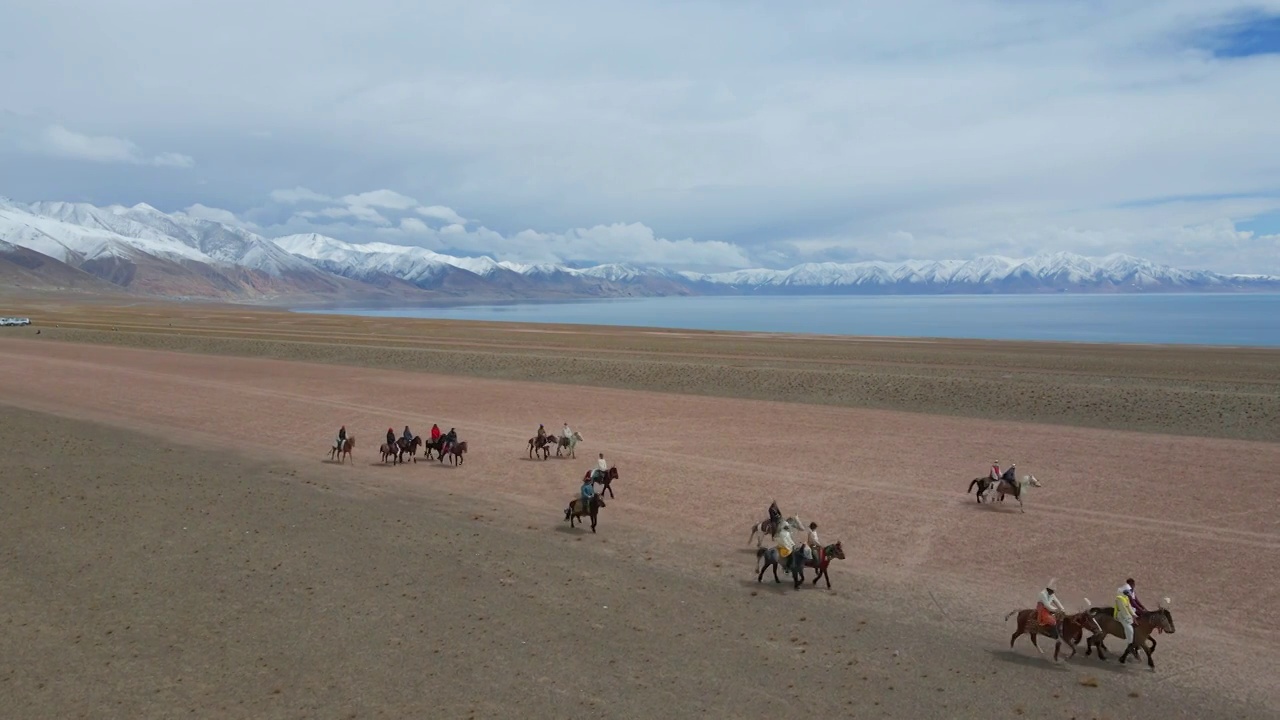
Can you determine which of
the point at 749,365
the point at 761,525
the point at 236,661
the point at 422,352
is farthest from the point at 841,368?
the point at 236,661

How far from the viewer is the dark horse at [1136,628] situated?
1166 cm

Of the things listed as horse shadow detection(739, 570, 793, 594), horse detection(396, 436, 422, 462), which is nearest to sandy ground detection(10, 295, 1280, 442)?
horse detection(396, 436, 422, 462)

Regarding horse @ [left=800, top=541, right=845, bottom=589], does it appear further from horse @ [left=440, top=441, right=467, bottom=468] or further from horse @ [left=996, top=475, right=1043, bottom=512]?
horse @ [left=440, top=441, right=467, bottom=468]

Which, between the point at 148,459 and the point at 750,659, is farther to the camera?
the point at 148,459

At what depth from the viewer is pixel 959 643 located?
12578mm

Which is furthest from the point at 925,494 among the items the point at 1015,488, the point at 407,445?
the point at 407,445

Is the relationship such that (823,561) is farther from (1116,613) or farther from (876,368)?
(876,368)

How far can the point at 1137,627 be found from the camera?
11828 millimetres

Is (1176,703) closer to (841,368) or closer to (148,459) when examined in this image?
(148,459)

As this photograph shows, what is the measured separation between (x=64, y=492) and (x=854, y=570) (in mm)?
18796

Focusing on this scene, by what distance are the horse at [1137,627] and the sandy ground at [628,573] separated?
0.29 metres

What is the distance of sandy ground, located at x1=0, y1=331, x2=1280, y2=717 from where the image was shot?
1100 cm

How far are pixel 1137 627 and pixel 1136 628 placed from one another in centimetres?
2

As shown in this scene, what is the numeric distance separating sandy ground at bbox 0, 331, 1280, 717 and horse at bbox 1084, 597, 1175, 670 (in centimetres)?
29
